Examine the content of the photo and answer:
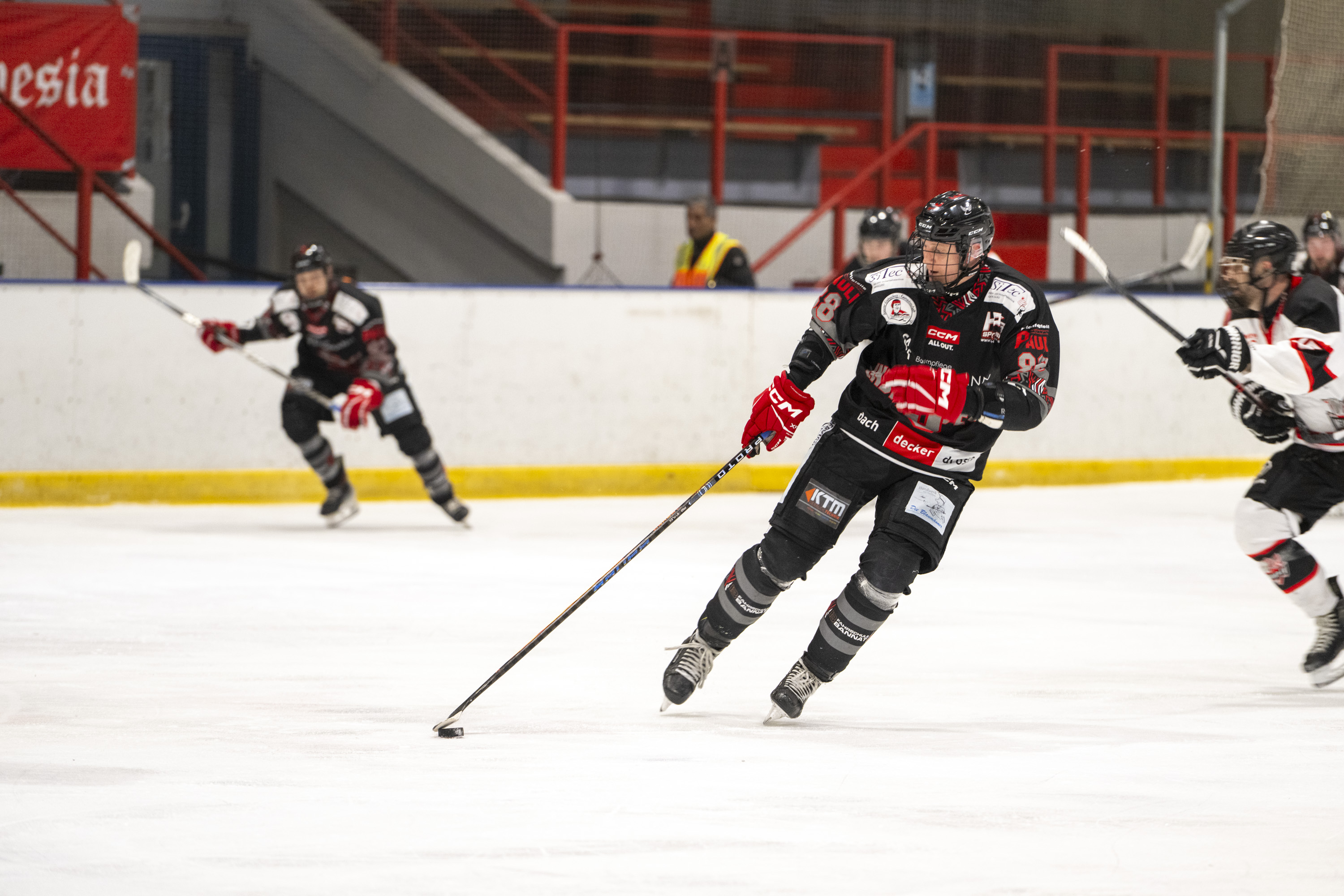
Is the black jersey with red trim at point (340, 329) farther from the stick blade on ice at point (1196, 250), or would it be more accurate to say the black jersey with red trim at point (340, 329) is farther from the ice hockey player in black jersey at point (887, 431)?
the ice hockey player in black jersey at point (887, 431)

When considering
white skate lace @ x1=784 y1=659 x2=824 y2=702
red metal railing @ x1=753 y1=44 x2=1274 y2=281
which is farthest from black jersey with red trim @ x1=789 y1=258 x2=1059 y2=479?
red metal railing @ x1=753 y1=44 x2=1274 y2=281

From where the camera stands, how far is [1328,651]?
14.7 feet

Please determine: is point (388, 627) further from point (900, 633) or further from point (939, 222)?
point (939, 222)

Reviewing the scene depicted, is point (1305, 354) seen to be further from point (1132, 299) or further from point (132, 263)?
point (132, 263)

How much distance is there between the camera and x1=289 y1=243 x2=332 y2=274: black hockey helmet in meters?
7.44

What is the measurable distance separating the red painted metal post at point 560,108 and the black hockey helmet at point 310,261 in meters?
3.25

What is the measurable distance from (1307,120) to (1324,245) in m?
1.56

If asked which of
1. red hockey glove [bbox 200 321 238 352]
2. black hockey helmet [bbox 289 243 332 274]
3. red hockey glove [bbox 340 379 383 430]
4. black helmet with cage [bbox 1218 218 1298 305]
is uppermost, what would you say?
black helmet with cage [bbox 1218 218 1298 305]

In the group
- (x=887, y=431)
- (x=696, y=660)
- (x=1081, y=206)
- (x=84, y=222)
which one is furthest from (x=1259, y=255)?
(x=1081, y=206)

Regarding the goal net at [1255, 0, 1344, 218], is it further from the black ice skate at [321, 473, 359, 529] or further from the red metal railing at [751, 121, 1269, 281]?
the black ice skate at [321, 473, 359, 529]

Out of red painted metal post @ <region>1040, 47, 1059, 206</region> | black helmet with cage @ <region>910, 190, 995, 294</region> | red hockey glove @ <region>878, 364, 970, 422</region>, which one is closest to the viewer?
red hockey glove @ <region>878, 364, 970, 422</region>

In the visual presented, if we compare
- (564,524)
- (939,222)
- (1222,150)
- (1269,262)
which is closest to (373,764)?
(939,222)

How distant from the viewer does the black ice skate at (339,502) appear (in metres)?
7.72

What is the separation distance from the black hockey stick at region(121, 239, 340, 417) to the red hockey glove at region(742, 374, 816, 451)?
13.0 ft
